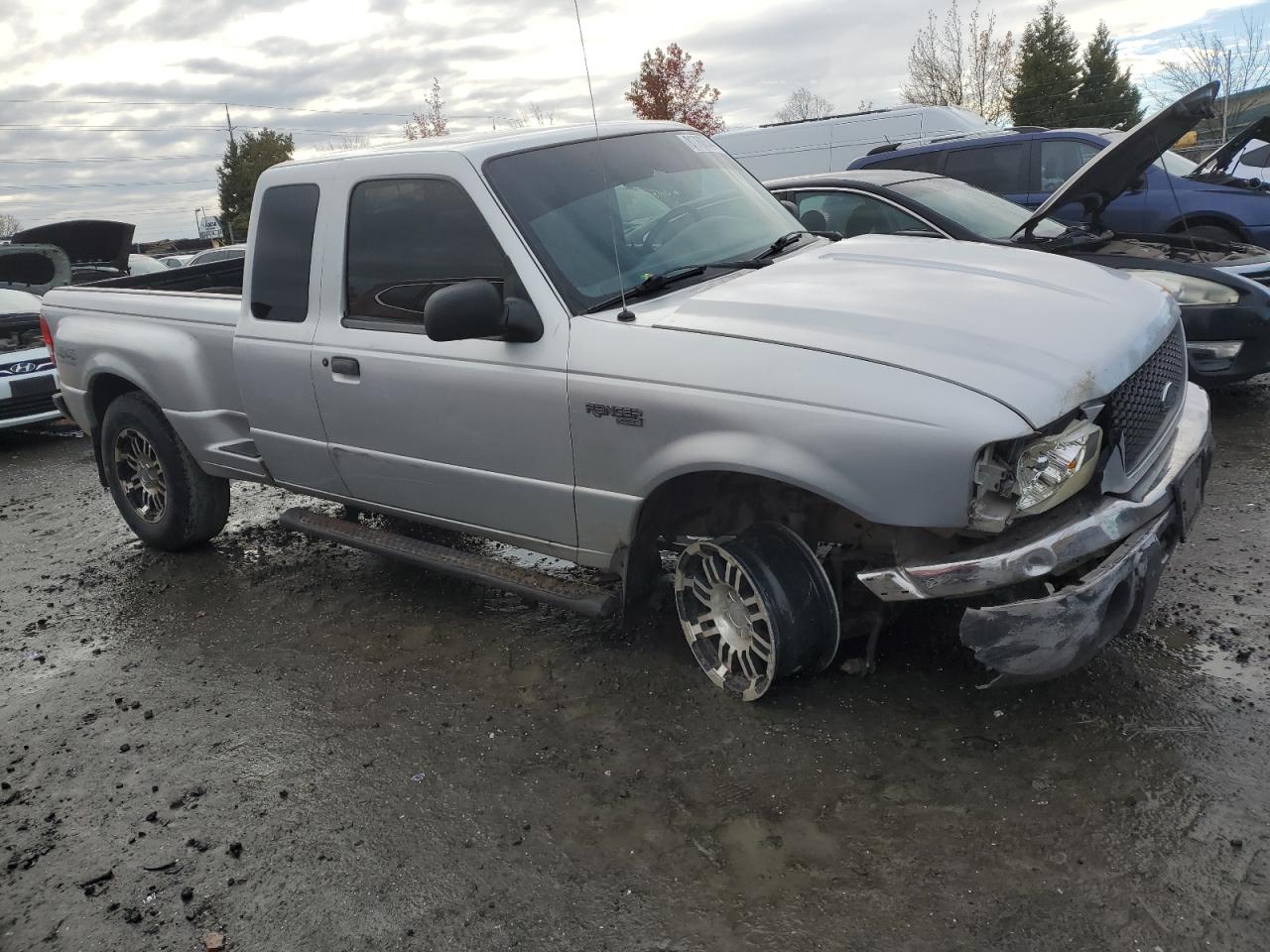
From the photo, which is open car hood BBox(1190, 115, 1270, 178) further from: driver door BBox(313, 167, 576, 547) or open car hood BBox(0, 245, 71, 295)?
open car hood BBox(0, 245, 71, 295)

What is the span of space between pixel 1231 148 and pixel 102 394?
368 inches

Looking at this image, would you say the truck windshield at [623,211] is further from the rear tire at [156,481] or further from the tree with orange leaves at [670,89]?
the tree with orange leaves at [670,89]

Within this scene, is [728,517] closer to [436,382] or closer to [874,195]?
[436,382]

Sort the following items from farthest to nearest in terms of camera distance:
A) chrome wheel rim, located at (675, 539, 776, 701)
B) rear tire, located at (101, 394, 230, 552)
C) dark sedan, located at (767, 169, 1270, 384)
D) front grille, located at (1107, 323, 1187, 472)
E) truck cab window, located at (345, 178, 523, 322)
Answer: dark sedan, located at (767, 169, 1270, 384), rear tire, located at (101, 394, 230, 552), truck cab window, located at (345, 178, 523, 322), chrome wheel rim, located at (675, 539, 776, 701), front grille, located at (1107, 323, 1187, 472)

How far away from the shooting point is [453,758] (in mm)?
3404

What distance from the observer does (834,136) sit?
14.0m

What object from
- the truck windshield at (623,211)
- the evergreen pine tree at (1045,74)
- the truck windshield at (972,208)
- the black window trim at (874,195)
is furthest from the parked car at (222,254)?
the evergreen pine tree at (1045,74)

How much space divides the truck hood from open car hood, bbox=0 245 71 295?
9033 millimetres

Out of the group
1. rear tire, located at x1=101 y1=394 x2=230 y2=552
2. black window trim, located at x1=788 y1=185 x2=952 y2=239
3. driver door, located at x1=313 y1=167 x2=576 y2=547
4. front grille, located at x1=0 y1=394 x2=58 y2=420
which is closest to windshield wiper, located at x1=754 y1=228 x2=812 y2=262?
driver door, located at x1=313 y1=167 x2=576 y2=547

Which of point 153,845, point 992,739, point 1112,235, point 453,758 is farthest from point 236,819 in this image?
point 1112,235

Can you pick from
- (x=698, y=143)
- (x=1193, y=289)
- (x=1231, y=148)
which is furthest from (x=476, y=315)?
(x=1231, y=148)

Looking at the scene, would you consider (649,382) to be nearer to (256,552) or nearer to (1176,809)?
(1176,809)

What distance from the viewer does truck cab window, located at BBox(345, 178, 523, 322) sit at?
12.1ft

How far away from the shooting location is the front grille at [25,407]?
904cm
